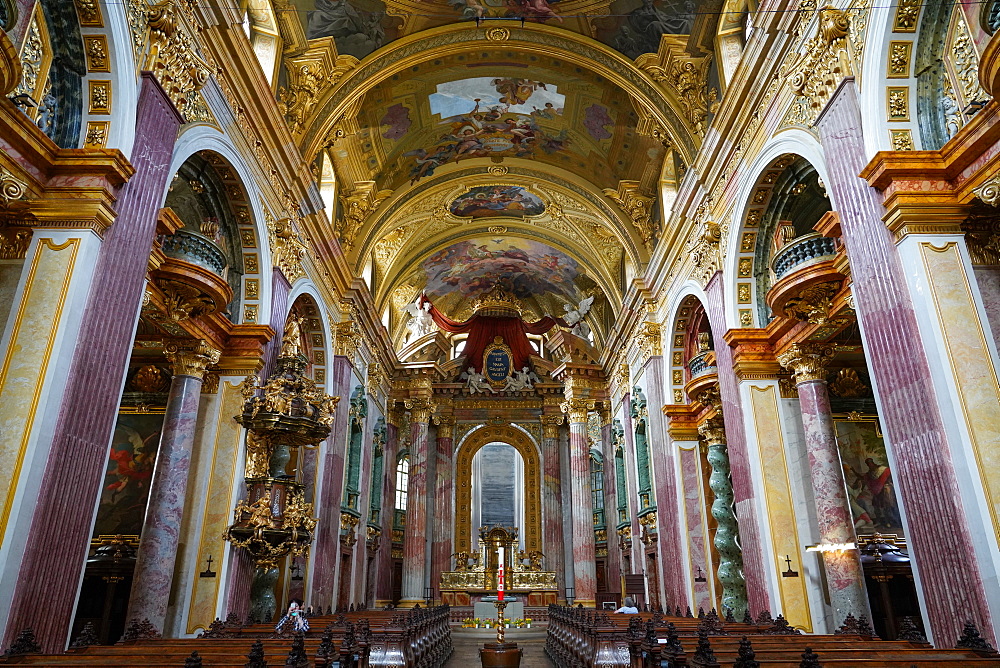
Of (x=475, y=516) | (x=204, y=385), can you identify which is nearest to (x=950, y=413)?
(x=204, y=385)

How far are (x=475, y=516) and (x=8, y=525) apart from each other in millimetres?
22670

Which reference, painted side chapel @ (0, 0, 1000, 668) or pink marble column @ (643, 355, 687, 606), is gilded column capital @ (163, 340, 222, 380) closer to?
painted side chapel @ (0, 0, 1000, 668)

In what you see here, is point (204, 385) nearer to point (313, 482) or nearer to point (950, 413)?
point (313, 482)

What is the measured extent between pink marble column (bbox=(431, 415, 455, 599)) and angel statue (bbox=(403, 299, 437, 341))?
3375 mm

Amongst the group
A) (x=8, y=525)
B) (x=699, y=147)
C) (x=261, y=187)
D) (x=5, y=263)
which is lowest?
(x=8, y=525)

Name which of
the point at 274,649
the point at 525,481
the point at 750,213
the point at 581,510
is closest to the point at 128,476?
the point at 274,649

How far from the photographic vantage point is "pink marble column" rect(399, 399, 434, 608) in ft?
71.1

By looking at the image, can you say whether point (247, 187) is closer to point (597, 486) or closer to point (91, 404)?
point (91, 404)

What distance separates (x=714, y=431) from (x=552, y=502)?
11.6 m

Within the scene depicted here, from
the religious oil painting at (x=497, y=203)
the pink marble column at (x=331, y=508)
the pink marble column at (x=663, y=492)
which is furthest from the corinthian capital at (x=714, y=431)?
the religious oil painting at (x=497, y=203)

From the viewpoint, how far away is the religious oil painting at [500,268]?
24.1m

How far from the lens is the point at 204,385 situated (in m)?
11.3

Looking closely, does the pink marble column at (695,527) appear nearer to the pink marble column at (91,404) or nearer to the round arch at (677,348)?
the round arch at (677,348)

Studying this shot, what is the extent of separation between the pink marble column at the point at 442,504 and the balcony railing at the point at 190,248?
16.7 metres
